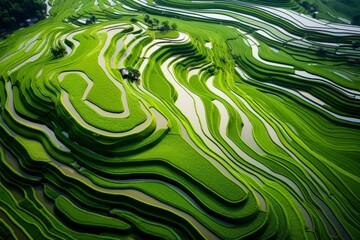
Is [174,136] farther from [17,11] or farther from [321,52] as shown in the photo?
[17,11]

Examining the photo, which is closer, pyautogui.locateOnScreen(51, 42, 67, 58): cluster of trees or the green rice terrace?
the green rice terrace

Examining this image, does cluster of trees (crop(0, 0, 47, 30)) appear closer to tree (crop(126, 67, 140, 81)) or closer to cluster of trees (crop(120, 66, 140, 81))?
cluster of trees (crop(120, 66, 140, 81))

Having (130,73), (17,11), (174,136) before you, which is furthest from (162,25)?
(174,136)

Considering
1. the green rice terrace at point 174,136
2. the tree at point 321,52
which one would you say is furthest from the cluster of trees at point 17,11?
the tree at point 321,52

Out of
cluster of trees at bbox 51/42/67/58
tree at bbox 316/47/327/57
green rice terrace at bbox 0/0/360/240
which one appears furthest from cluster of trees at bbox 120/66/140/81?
tree at bbox 316/47/327/57

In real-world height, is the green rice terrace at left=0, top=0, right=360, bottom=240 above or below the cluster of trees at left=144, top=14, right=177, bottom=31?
below

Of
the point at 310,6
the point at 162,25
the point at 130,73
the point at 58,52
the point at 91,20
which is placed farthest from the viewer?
A: the point at 310,6

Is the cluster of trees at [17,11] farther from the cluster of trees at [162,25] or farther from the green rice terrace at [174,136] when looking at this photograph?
the cluster of trees at [162,25]

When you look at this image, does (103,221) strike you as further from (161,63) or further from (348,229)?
(161,63)
